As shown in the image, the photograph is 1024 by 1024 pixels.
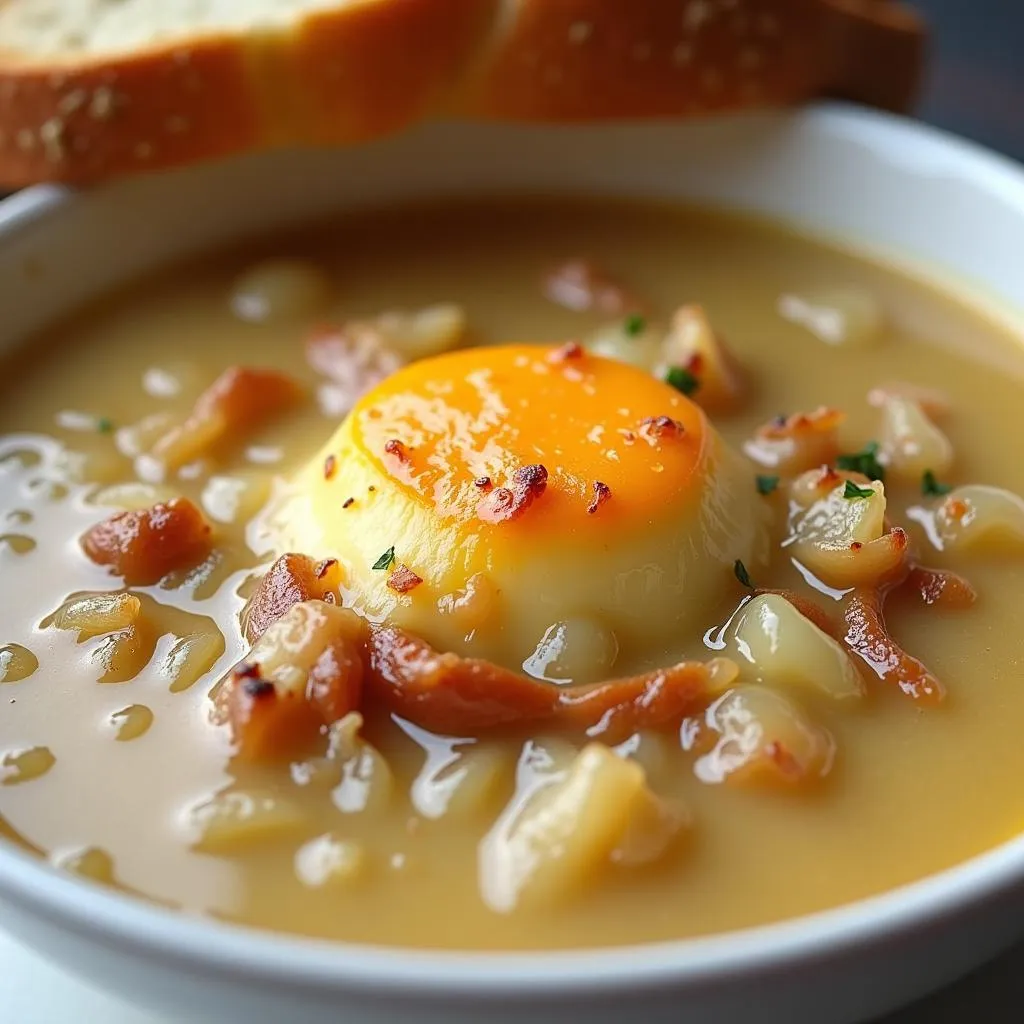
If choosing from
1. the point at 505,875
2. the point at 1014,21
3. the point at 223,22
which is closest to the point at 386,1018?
the point at 505,875

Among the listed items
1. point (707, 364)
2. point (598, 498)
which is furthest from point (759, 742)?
point (707, 364)

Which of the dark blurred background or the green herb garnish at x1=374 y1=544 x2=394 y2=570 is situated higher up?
the dark blurred background

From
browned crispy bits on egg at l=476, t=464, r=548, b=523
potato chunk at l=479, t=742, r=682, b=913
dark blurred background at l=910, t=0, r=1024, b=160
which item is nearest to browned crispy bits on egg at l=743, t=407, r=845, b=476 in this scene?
browned crispy bits on egg at l=476, t=464, r=548, b=523

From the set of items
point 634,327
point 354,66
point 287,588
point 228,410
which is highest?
point 354,66

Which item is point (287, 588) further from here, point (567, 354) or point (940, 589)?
point (940, 589)

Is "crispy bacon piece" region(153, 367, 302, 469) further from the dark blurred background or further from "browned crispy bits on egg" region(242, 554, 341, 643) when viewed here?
the dark blurred background

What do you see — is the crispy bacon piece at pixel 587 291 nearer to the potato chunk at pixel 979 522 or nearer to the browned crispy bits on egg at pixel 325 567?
the potato chunk at pixel 979 522
